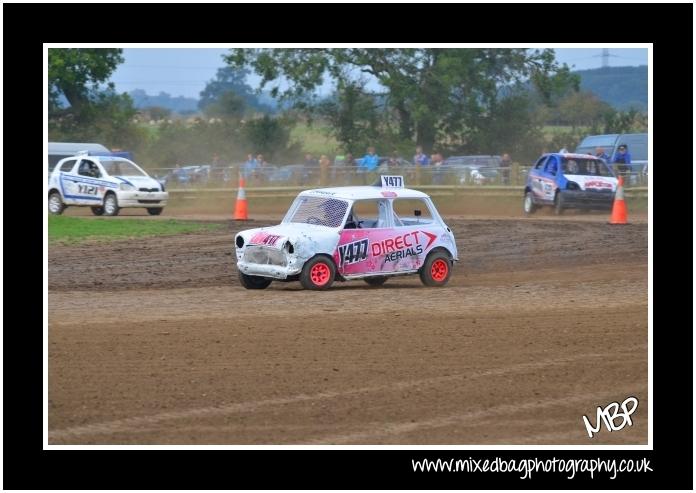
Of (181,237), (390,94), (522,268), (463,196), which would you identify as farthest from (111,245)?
(390,94)

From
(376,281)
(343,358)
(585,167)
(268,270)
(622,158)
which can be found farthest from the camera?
(622,158)

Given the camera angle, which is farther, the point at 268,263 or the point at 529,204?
the point at 529,204

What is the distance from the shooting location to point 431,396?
348 inches

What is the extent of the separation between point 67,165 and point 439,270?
16105mm

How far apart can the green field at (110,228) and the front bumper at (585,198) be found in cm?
874

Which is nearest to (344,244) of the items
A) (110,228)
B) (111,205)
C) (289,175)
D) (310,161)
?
(110,228)

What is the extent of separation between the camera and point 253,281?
1463 cm

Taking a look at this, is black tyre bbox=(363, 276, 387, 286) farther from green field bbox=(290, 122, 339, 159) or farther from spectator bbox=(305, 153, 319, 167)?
green field bbox=(290, 122, 339, 159)

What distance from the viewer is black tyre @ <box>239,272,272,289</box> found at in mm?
14609

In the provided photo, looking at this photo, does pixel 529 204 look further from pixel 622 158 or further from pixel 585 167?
pixel 622 158

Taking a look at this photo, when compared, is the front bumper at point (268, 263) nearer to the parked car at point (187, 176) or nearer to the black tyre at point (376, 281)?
the black tyre at point (376, 281)

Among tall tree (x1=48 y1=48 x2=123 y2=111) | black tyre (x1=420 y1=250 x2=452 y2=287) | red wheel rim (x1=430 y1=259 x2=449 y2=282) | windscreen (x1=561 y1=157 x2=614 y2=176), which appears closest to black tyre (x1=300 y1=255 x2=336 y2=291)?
black tyre (x1=420 y1=250 x2=452 y2=287)

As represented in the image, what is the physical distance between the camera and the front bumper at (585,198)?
28.1 metres

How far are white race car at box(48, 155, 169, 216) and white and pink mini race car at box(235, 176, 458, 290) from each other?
1362 cm
